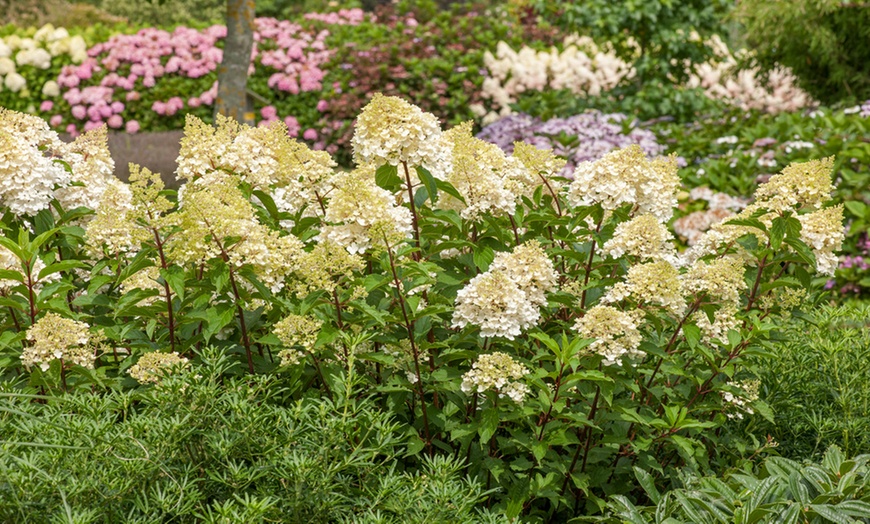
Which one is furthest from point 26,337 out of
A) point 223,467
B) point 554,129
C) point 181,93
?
point 181,93

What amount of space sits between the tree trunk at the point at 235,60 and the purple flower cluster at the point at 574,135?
2.27 m

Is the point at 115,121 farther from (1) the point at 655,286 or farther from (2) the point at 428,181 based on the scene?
(1) the point at 655,286

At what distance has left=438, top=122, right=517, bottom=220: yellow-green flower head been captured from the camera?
2643mm

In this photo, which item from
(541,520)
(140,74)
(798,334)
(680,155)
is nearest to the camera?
(541,520)

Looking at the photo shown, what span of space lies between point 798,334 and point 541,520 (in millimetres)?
1493

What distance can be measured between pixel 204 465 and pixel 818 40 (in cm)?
828

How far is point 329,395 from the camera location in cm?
255

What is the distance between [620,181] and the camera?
2744 millimetres

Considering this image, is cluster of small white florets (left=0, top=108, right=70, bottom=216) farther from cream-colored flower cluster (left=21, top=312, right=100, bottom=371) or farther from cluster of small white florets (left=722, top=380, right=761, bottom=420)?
cluster of small white florets (left=722, top=380, right=761, bottom=420)

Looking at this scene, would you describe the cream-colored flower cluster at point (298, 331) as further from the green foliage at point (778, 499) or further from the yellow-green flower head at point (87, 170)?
the yellow-green flower head at point (87, 170)

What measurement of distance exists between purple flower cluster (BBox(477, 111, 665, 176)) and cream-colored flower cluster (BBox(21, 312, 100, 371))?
5262 millimetres

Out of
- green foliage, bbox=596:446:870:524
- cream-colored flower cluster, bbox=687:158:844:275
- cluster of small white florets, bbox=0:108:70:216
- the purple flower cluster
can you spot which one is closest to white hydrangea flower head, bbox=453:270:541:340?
green foliage, bbox=596:446:870:524

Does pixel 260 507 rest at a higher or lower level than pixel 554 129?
higher

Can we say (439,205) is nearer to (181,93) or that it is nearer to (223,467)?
(223,467)
